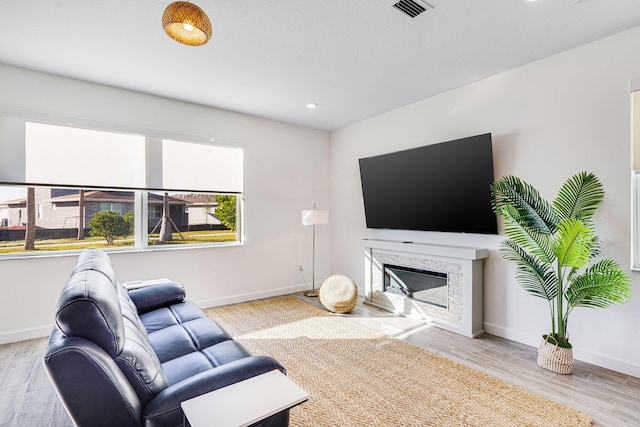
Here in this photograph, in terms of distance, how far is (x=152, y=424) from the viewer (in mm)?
1186

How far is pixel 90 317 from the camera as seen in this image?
3.75 feet

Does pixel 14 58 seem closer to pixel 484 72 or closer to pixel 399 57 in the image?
pixel 399 57

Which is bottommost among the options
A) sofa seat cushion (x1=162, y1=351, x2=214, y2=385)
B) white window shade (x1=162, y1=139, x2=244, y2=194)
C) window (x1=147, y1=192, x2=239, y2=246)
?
sofa seat cushion (x1=162, y1=351, x2=214, y2=385)

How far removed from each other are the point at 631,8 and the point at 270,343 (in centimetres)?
390

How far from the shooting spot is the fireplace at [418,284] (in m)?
3.63

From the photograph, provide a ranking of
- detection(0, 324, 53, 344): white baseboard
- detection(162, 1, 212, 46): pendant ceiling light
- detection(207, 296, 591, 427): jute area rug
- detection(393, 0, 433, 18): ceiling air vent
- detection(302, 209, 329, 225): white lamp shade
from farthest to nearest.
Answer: detection(302, 209, 329, 225): white lamp shade < detection(0, 324, 53, 344): white baseboard < detection(393, 0, 433, 18): ceiling air vent < detection(207, 296, 591, 427): jute area rug < detection(162, 1, 212, 46): pendant ceiling light

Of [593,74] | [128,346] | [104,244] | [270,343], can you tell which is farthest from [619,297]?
[104,244]

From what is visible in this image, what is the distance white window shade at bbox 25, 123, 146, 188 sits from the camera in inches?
128

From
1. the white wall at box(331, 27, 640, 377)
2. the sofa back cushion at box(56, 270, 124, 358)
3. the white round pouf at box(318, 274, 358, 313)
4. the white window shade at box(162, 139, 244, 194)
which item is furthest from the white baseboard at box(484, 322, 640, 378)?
the white window shade at box(162, 139, 244, 194)

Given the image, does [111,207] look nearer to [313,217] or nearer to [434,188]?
[313,217]

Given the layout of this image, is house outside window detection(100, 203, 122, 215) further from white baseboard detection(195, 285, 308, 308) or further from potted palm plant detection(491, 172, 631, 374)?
potted palm plant detection(491, 172, 631, 374)

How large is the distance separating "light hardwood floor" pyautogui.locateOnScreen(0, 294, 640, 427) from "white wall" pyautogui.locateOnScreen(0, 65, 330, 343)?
0.63 m

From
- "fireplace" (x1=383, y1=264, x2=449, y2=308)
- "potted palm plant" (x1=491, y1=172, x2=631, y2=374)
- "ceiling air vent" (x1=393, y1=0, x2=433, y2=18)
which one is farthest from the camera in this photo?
"fireplace" (x1=383, y1=264, x2=449, y2=308)

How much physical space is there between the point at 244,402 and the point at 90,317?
64 centimetres
